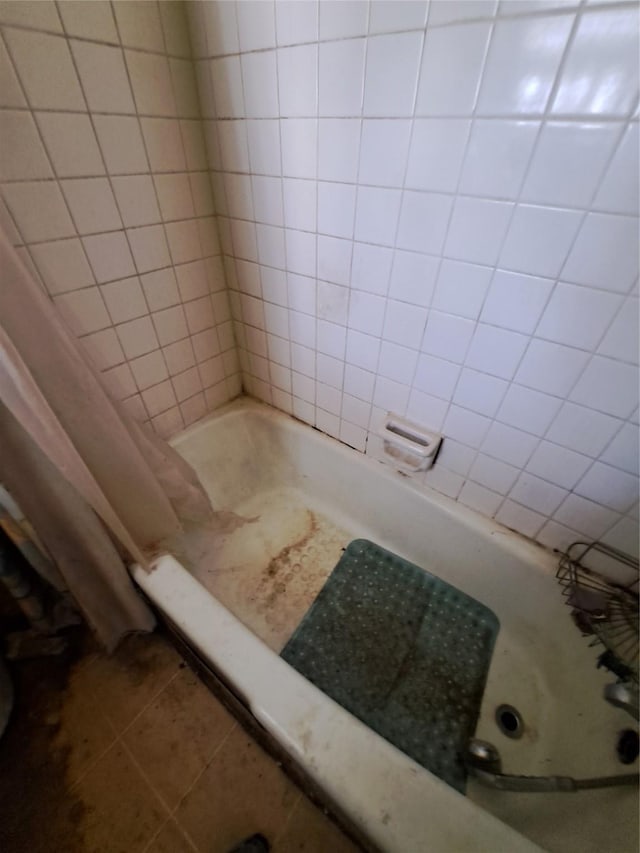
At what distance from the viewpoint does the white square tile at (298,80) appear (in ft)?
2.41

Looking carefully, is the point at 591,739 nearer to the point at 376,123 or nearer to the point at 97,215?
the point at 376,123

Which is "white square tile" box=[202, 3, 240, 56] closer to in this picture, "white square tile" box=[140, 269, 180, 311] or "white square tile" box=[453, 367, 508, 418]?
"white square tile" box=[140, 269, 180, 311]

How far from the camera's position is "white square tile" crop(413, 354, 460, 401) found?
0.89 meters

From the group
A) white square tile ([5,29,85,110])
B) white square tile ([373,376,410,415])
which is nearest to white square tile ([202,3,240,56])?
white square tile ([5,29,85,110])

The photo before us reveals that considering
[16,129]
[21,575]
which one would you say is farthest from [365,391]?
[21,575]

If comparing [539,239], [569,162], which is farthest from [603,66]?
[539,239]

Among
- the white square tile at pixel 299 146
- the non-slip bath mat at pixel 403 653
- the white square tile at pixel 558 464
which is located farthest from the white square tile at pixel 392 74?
the non-slip bath mat at pixel 403 653

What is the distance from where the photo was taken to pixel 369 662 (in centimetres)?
103

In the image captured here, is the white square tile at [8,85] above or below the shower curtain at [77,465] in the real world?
above

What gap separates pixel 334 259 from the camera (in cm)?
94

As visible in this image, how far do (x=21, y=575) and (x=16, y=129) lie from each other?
3.54 feet

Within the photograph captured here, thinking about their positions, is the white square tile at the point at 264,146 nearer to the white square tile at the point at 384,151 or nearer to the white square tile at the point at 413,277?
the white square tile at the point at 384,151

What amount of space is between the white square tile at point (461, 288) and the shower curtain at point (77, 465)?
2.80 feet

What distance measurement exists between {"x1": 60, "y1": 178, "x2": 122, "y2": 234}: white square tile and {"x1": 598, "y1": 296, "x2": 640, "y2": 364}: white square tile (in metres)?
1.14
